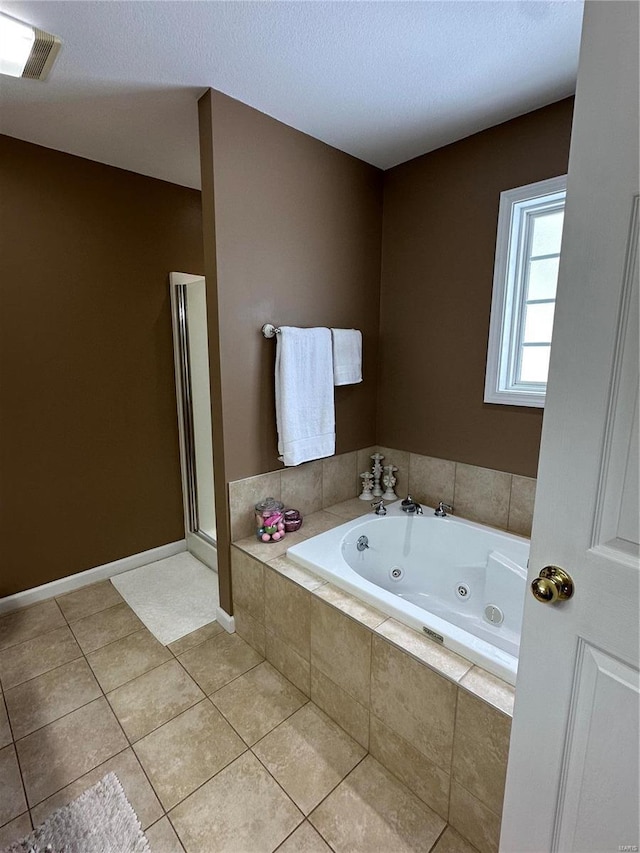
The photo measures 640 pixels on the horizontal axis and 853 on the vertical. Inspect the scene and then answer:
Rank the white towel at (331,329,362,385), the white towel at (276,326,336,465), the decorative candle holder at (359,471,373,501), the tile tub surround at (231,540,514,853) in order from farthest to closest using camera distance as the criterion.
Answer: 1. the decorative candle holder at (359,471,373,501)
2. the white towel at (331,329,362,385)
3. the white towel at (276,326,336,465)
4. the tile tub surround at (231,540,514,853)

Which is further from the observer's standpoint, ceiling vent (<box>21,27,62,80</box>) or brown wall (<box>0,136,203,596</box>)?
brown wall (<box>0,136,203,596</box>)

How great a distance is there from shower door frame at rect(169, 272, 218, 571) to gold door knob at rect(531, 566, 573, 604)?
211 centimetres

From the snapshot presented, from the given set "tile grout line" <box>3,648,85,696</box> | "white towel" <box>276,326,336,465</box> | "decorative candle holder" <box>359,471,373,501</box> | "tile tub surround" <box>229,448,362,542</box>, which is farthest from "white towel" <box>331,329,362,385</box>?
"tile grout line" <box>3,648,85,696</box>

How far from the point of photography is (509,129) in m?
1.91

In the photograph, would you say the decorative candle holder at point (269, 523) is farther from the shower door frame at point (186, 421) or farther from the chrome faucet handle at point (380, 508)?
the shower door frame at point (186, 421)

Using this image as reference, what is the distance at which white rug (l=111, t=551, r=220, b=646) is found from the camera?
7.18ft

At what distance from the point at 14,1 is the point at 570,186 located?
1.66 metres

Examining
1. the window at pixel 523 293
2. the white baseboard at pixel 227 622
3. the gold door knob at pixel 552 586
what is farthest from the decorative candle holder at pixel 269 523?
the gold door knob at pixel 552 586

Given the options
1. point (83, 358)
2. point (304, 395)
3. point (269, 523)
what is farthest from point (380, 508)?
point (83, 358)

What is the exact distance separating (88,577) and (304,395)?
1777mm

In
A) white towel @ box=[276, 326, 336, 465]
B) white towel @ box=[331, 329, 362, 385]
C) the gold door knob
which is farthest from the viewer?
white towel @ box=[331, 329, 362, 385]

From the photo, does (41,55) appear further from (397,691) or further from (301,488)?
(397,691)

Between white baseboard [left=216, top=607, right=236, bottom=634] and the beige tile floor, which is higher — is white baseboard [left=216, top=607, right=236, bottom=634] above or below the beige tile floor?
above

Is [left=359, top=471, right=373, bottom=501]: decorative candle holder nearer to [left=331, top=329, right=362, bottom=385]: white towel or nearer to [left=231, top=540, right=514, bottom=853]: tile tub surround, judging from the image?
[left=331, top=329, right=362, bottom=385]: white towel
